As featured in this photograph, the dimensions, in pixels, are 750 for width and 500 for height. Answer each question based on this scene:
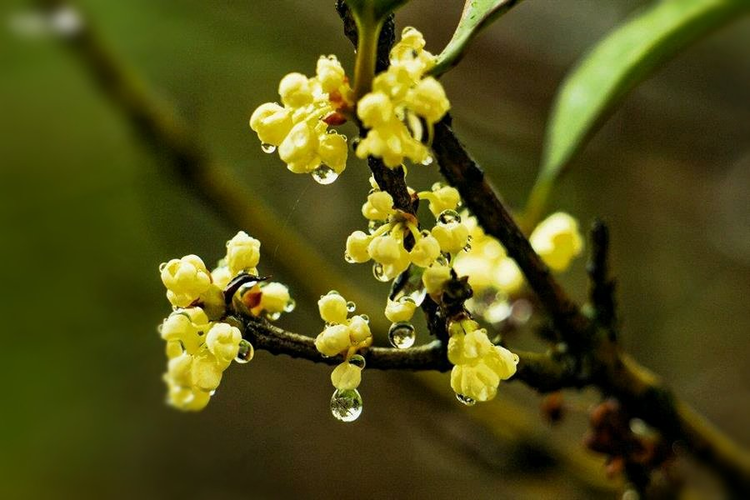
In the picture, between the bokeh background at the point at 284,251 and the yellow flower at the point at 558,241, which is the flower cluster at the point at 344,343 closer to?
the yellow flower at the point at 558,241

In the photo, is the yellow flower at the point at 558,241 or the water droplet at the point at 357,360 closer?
the water droplet at the point at 357,360

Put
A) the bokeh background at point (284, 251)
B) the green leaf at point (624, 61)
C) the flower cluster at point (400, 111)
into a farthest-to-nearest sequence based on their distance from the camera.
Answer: the bokeh background at point (284, 251), the green leaf at point (624, 61), the flower cluster at point (400, 111)

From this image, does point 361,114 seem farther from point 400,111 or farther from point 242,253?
point 242,253

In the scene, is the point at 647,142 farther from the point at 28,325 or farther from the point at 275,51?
the point at 28,325

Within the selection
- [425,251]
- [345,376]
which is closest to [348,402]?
[345,376]

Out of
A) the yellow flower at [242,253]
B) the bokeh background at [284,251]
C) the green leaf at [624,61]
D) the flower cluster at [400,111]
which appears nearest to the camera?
the flower cluster at [400,111]

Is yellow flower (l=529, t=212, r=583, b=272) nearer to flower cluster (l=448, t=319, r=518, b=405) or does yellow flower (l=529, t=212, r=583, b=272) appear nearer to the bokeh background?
flower cluster (l=448, t=319, r=518, b=405)

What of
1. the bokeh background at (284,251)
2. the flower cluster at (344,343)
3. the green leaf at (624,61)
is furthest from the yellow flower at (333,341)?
the bokeh background at (284,251)

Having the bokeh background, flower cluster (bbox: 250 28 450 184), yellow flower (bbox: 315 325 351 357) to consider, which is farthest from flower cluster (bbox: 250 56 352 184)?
the bokeh background
